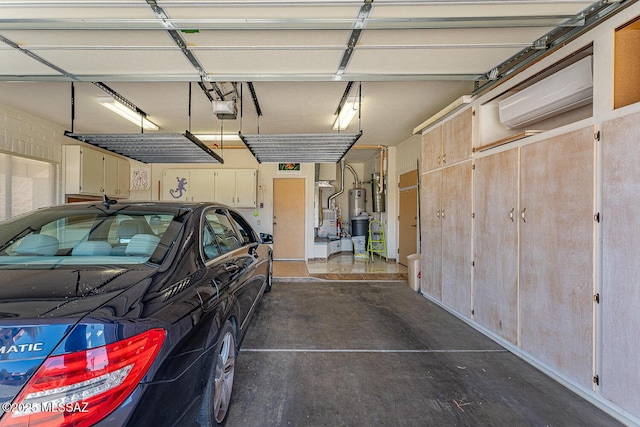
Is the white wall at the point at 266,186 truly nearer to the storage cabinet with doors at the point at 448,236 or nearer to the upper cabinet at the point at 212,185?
the upper cabinet at the point at 212,185

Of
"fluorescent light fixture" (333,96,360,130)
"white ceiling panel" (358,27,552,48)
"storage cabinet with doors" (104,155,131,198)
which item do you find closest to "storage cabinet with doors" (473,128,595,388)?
"white ceiling panel" (358,27,552,48)

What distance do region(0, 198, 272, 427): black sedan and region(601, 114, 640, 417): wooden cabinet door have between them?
247cm

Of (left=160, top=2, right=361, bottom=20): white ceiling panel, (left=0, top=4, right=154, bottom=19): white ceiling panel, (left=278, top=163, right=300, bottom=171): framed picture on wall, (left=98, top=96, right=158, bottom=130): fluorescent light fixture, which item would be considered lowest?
(left=278, top=163, right=300, bottom=171): framed picture on wall

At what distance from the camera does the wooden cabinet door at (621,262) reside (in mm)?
1635

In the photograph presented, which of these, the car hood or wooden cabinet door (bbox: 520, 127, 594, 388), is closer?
the car hood

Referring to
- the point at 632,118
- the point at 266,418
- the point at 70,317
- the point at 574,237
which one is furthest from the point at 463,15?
the point at 266,418

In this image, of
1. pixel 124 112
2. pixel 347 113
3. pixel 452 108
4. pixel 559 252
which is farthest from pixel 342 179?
pixel 559 252

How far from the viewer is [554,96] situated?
2195 mm

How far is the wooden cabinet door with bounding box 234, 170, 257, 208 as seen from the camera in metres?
6.38

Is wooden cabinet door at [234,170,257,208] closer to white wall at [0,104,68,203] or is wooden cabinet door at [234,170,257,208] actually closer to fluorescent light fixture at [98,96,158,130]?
fluorescent light fixture at [98,96,158,130]

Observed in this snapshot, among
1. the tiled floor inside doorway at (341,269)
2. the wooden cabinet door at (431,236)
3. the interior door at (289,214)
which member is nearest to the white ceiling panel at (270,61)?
the wooden cabinet door at (431,236)

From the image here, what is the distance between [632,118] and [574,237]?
0.83 meters

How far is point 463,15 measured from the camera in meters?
1.89

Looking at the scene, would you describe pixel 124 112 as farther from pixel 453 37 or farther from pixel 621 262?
pixel 621 262
